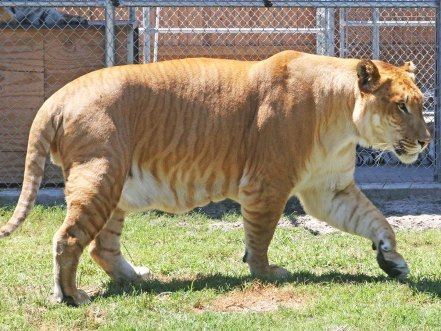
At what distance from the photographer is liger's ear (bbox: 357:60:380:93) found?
22.2 feet

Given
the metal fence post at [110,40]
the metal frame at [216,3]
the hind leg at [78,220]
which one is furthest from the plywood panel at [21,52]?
the hind leg at [78,220]

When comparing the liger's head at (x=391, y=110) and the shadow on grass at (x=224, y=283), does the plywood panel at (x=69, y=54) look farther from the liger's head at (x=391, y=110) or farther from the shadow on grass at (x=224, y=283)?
the liger's head at (x=391, y=110)

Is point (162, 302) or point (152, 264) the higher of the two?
point (162, 302)

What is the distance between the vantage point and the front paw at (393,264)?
22.9 feet

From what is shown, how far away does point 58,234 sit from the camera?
244 inches

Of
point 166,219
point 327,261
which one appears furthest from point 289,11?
point 327,261

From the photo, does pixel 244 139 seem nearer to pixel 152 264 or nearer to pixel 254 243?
pixel 254 243

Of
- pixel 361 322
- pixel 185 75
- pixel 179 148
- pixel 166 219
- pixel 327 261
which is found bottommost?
pixel 166 219

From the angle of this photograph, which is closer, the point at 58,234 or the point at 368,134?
the point at 58,234

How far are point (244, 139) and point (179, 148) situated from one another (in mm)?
493

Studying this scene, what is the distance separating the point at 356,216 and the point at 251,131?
1.08 metres

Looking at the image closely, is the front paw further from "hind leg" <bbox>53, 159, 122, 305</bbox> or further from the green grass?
"hind leg" <bbox>53, 159, 122, 305</bbox>

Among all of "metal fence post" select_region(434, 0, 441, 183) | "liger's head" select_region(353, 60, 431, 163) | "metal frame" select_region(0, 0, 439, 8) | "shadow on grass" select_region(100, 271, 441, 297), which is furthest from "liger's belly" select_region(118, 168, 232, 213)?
"metal fence post" select_region(434, 0, 441, 183)

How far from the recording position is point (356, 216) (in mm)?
7262
